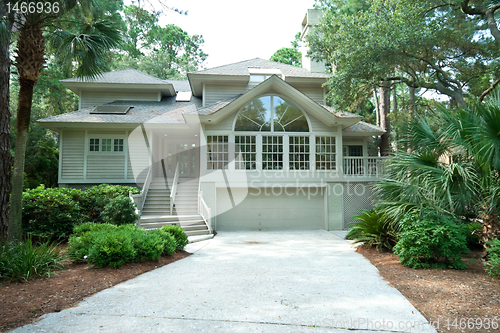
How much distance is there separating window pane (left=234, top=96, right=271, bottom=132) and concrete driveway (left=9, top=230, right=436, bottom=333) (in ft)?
22.6

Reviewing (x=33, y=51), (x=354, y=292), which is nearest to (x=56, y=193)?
(x=33, y=51)

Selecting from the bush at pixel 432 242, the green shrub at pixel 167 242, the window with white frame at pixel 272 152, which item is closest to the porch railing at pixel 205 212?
the window with white frame at pixel 272 152

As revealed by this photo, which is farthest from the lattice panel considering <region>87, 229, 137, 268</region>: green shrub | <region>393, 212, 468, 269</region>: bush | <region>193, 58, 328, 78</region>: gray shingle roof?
<region>87, 229, 137, 268</region>: green shrub

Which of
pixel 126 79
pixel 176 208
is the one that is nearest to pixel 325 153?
pixel 176 208

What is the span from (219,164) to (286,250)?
539 cm

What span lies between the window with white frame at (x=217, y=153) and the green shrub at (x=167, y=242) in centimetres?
549

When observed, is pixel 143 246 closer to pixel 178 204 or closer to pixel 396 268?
pixel 396 268

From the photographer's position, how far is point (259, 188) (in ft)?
44.2

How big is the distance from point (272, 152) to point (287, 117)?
5.19 feet

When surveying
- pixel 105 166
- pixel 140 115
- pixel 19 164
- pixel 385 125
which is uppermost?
pixel 385 125

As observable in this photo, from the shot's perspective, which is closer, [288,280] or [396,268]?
[288,280]

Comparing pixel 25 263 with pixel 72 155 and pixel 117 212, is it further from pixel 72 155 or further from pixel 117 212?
pixel 72 155

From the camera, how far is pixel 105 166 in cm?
1448

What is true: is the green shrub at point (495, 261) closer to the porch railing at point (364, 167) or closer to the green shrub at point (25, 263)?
the green shrub at point (25, 263)
